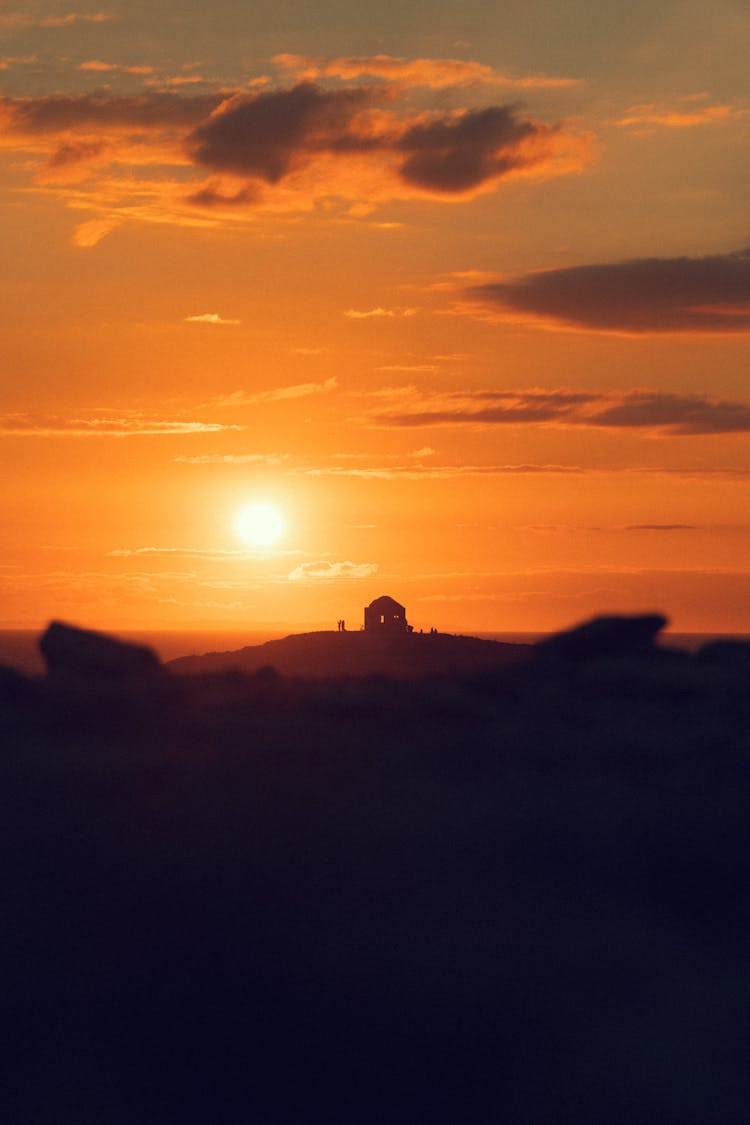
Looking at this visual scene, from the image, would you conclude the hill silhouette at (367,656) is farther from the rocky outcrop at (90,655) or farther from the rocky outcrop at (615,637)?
the rocky outcrop at (90,655)

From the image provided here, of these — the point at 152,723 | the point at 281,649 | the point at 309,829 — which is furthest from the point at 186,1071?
the point at 281,649

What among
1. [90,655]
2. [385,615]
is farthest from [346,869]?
[385,615]

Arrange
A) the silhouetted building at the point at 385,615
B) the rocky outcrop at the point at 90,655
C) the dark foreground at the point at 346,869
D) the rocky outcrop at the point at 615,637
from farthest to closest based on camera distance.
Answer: the silhouetted building at the point at 385,615 → the rocky outcrop at the point at 615,637 → the rocky outcrop at the point at 90,655 → the dark foreground at the point at 346,869

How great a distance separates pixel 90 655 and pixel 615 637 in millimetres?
23300

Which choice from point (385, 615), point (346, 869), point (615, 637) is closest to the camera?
point (346, 869)

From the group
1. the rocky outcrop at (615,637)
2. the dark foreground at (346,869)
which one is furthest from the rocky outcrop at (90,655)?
the rocky outcrop at (615,637)

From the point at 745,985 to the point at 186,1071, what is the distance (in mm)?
14366

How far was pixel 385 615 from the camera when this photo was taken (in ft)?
278

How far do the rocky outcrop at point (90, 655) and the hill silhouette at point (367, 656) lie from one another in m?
6.37

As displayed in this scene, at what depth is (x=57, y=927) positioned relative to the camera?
1660 inches

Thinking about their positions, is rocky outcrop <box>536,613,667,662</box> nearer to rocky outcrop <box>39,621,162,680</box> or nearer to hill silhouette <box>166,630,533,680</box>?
hill silhouette <box>166,630,533,680</box>

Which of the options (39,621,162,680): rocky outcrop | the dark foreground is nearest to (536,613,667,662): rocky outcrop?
the dark foreground

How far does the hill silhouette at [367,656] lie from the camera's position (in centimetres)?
7238

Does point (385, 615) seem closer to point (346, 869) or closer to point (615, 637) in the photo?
point (615, 637)
